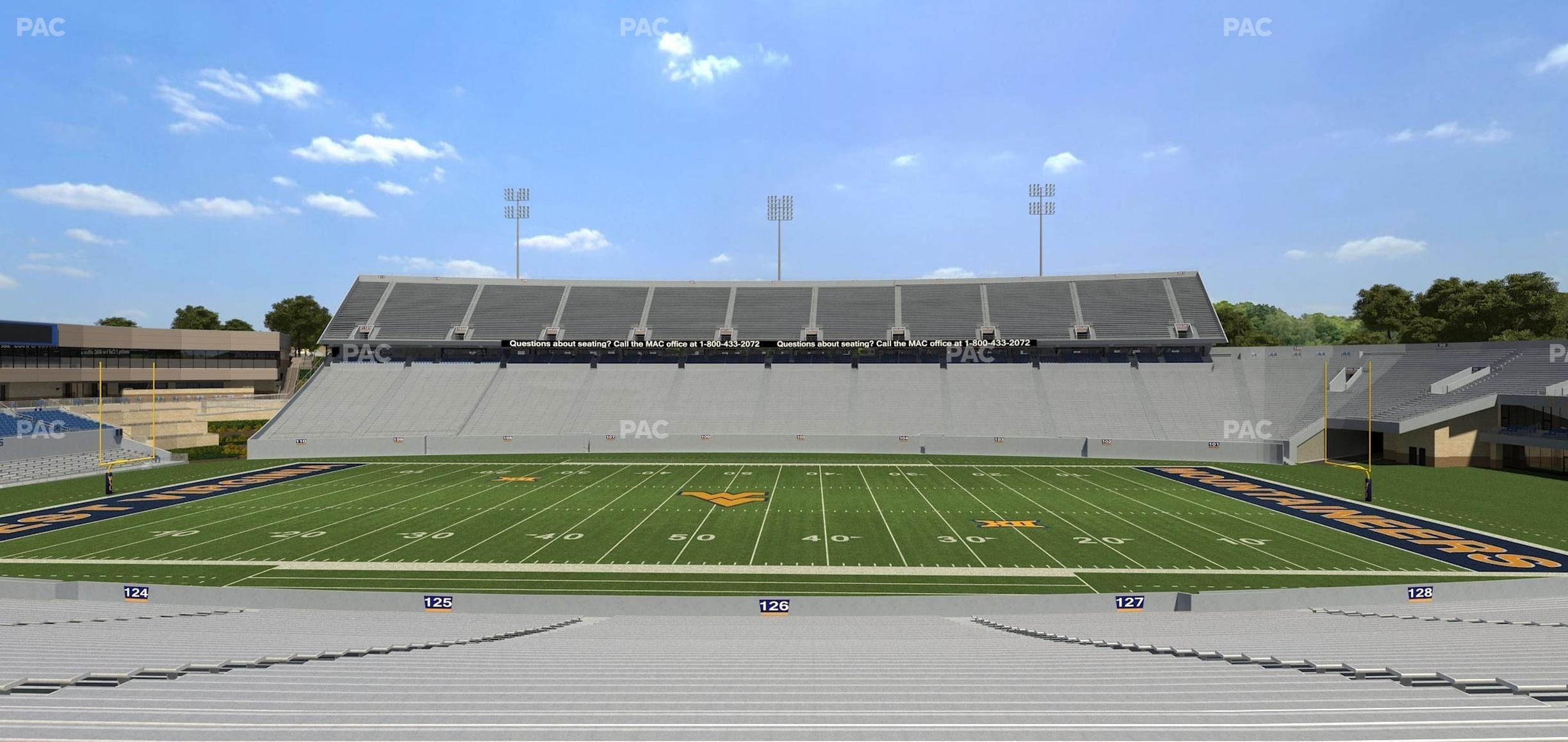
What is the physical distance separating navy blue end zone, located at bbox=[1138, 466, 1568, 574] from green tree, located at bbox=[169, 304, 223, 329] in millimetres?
100722

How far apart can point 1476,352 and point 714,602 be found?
49007mm

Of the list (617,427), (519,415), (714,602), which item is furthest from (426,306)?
(714,602)

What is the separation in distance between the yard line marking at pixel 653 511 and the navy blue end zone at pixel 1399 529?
20309 mm

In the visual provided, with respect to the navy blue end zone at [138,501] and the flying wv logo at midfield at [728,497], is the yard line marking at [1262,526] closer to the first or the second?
the flying wv logo at midfield at [728,497]

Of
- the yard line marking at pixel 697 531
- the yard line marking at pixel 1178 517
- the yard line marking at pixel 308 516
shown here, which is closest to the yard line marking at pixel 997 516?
the yard line marking at pixel 1178 517

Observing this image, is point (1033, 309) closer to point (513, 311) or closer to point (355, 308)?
point (513, 311)

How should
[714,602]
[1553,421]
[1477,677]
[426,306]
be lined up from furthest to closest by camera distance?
[426,306] → [1553,421] → [714,602] → [1477,677]

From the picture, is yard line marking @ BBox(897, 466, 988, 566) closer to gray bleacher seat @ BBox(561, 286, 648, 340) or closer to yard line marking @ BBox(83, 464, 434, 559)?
yard line marking @ BBox(83, 464, 434, 559)

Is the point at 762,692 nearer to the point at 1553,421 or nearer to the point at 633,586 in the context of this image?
the point at 633,586

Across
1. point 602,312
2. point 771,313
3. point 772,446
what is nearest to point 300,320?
point 602,312

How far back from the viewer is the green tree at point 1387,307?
238 ft

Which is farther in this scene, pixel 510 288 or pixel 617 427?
pixel 510 288

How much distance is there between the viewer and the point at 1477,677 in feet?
18.7

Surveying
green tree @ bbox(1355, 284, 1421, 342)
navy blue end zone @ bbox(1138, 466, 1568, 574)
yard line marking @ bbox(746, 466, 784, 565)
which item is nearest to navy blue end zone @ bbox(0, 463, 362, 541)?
yard line marking @ bbox(746, 466, 784, 565)
